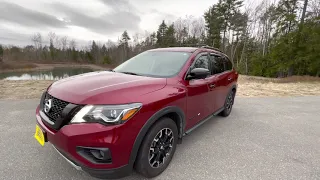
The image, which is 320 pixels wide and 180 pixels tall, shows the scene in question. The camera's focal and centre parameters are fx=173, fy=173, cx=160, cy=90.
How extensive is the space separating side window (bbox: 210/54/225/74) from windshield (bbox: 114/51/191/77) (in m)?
0.80

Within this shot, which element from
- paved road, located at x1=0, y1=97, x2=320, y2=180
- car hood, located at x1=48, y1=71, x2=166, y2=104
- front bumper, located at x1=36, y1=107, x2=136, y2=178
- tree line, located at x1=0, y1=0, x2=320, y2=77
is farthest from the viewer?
tree line, located at x1=0, y1=0, x2=320, y2=77

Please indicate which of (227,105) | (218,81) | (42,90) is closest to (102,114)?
(218,81)

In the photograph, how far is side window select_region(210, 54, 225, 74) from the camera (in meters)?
3.47

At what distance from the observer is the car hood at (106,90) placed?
1723 millimetres

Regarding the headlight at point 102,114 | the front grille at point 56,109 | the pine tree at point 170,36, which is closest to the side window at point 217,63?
the headlight at point 102,114

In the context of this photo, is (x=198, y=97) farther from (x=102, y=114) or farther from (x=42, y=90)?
(x=42, y=90)

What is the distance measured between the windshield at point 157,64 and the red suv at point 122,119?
0.7 inches

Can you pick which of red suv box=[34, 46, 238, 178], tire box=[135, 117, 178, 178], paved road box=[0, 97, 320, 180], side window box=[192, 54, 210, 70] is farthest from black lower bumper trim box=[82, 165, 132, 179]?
side window box=[192, 54, 210, 70]

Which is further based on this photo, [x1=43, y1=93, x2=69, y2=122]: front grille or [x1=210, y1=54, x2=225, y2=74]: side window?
[x1=210, y1=54, x2=225, y2=74]: side window

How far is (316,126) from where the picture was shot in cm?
408

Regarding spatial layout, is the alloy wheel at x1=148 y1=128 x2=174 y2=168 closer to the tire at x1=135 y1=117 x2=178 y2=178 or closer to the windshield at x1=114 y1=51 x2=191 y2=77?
the tire at x1=135 y1=117 x2=178 y2=178

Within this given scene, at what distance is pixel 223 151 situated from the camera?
2.83 m

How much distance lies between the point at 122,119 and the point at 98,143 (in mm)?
306

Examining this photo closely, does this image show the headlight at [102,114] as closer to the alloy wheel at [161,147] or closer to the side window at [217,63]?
the alloy wheel at [161,147]
